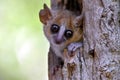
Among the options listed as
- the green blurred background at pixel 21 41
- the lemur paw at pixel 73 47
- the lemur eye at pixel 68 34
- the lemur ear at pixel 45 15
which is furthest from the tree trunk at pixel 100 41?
the green blurred background at pixel 21 41

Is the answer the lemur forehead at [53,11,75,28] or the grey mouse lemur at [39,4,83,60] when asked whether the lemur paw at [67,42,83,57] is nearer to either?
the grey mouse lemur at [39,4,83,60]

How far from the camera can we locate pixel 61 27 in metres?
1.72

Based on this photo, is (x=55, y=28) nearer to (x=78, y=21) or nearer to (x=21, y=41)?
(x=78, y=21)

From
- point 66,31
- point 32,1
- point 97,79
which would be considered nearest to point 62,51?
point 66,31

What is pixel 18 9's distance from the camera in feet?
12.3

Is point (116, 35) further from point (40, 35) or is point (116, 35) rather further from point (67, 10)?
point (40, 35)

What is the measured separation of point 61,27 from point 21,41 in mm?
2022

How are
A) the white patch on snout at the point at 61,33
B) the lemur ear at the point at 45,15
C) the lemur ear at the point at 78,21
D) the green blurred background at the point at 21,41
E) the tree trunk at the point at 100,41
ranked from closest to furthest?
the tree trunk at the point at 100,41, the lemur ear at the point at 78,21, the white patch on snout at the point at 61,33, the lemur ear at the point at 45,15, the green blurred background at the point at 21,41

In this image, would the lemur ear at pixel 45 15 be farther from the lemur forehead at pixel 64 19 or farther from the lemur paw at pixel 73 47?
the lemur paw at pixel 73 47

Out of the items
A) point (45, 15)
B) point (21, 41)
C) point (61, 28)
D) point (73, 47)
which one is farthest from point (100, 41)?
point (21, 41)

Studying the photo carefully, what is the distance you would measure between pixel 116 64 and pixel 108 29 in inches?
5.5

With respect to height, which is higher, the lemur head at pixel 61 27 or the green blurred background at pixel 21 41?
the lemur head at pixel 61 27

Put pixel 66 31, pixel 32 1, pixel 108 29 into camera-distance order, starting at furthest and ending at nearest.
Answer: pixel 32 1
pixel 66 31
pixel 108 29

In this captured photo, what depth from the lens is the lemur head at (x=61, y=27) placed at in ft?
5.44
